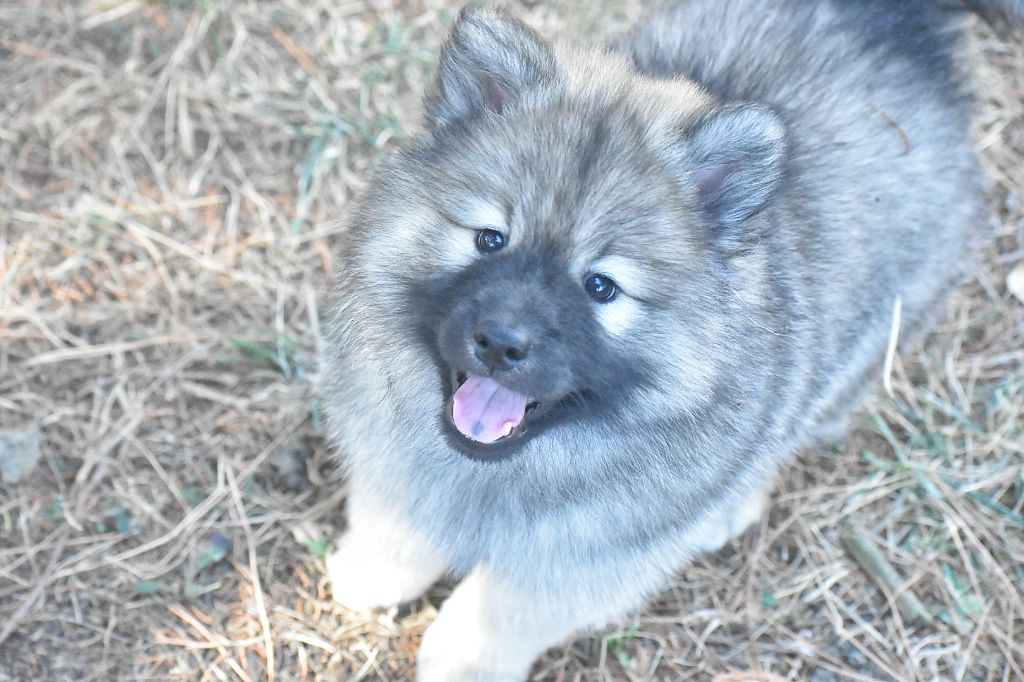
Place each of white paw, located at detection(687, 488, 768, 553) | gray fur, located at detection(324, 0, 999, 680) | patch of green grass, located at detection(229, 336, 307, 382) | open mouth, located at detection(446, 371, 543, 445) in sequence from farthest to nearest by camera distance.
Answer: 1. patch of green grass, located at detection(229, 336, 307, 382)
2. white paw, located at detection(687, 488, 768, 553)
3. open mouth, located at detection(446, 371, 543, 445)
4. gray fur, located at detection(324, 0, 999, 680)

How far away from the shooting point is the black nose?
1.88 m

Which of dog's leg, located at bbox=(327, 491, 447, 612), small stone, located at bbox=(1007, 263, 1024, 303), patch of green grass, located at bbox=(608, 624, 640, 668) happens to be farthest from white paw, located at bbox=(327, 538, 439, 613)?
small stone, located at bbox=(1007, 263, 1024, 303)

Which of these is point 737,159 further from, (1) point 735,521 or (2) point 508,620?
(1) point 735,521

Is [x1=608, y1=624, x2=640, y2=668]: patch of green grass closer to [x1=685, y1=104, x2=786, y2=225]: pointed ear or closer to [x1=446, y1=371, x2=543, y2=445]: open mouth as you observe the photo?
[x1=446, y1=371, x2=543, y2=445]: open mouth

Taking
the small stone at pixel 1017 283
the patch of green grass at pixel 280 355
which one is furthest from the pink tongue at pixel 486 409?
the small stone at pixel 1017 283

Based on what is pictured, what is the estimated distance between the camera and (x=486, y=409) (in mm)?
2125

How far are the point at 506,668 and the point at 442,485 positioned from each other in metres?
0.60

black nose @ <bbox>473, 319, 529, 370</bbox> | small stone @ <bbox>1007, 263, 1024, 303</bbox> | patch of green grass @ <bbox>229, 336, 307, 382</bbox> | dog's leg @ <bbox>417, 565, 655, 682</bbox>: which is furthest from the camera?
small stone @ <bbox>1007, 263, 1024, 303</bbox>

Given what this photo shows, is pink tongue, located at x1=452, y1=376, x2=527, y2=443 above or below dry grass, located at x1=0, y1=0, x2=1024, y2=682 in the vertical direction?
above

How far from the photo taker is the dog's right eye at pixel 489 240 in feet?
6.58

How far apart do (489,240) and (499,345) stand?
0.82 ft

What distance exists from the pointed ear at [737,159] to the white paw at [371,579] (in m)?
1.32

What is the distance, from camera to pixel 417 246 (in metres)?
2.08

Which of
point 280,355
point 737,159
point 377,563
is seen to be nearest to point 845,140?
point 737,159
